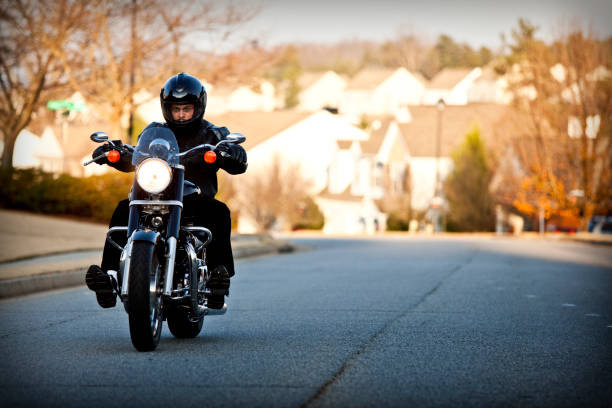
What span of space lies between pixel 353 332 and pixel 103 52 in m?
23.1

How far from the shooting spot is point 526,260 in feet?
74.1

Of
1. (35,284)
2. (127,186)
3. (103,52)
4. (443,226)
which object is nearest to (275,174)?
(443,226)

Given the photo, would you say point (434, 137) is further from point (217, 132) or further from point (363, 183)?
point (217, 132)

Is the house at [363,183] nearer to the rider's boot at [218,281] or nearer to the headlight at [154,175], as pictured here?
the rider's boot at [218,281]

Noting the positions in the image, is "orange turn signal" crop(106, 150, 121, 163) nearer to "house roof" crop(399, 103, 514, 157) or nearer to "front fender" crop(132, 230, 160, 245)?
"front fender" crop(132, 230, 160, 245)

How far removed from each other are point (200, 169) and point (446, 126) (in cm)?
6819

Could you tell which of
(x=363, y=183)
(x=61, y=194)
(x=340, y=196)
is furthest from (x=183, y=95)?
(x=363, y=183)

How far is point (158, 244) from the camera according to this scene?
720 centimetres

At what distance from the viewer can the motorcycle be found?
22.8 feet

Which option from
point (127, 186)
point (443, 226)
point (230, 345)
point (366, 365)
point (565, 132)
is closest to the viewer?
point (366, 365)

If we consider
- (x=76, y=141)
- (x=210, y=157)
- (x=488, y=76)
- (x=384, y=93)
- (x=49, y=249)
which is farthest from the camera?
(x=384, y=93)

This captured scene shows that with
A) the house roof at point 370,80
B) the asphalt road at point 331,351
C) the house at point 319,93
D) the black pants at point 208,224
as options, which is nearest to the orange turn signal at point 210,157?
the black pants at point 208,224

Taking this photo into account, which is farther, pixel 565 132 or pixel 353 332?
pixel 565 132

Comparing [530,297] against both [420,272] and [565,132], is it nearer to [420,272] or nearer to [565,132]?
[420,272]
